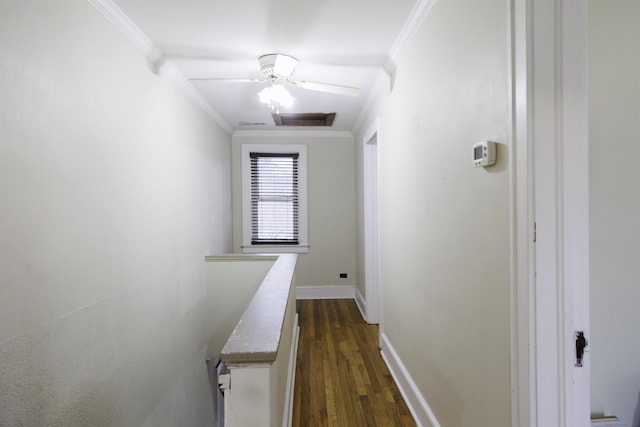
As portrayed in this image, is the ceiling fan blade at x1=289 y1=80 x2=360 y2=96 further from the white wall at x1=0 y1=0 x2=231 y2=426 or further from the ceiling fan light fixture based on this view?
the white wall at x1=0 y1=0 x2=231 y2=426

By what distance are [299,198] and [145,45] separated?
2979 mm

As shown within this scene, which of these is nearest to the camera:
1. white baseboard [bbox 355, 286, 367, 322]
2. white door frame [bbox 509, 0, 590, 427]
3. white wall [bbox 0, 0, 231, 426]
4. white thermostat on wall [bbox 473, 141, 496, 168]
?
white door frame [bbox 509, 0, 590, 427]

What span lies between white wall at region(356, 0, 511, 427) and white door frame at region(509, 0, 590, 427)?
0.13m

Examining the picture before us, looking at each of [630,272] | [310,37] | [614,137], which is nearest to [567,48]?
[614,137]

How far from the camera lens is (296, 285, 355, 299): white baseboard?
4.92 meters

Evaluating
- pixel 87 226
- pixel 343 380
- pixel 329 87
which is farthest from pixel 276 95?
pixel 343 380

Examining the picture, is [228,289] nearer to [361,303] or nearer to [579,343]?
[361,303]

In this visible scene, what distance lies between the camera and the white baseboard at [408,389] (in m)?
1.88

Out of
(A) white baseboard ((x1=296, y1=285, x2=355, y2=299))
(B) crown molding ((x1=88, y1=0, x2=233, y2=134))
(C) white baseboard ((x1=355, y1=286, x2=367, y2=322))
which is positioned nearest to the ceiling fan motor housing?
(B) crown molding ((x1=88, y1=0, x2=233, y2=134))

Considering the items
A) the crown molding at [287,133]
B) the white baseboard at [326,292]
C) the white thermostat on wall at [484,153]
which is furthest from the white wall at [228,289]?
the white thermostat on wall at [484,153]

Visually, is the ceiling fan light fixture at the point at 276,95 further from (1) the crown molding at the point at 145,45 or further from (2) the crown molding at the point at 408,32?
(2) the crown molding at the point at 408,32

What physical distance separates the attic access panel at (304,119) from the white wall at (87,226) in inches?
58.1

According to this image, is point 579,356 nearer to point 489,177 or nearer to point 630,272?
point 489,177

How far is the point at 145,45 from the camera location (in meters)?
2.22
